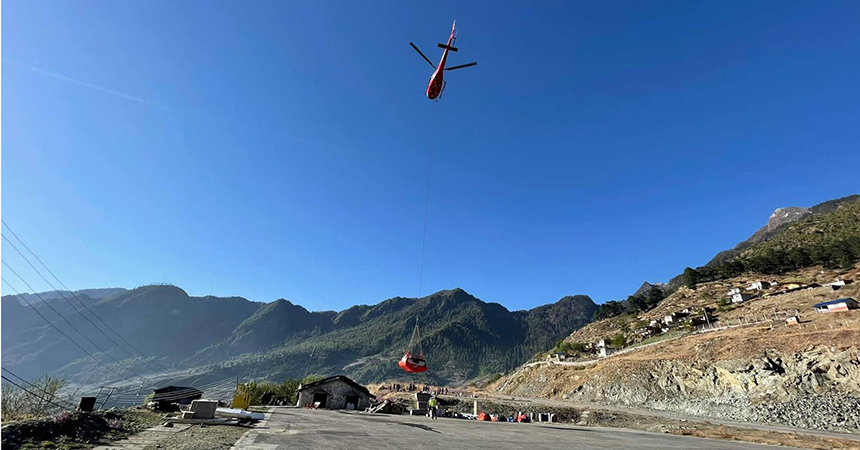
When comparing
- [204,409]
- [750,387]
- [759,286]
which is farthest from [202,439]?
[759,286]

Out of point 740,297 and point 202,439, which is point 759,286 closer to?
point 740,297

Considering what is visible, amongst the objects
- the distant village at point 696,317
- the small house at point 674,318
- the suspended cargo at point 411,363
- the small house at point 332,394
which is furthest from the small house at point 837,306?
the small house at point 332,394

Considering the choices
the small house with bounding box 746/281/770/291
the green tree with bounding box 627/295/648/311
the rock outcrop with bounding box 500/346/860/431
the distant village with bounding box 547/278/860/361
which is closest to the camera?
the rock outcrop with bounding box 500/346/860/431

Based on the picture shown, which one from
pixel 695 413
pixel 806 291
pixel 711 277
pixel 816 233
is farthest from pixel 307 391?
pixel 816 233

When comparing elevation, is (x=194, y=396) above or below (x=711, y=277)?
below

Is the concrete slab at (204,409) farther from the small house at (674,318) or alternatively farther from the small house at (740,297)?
the small house at (740,297)

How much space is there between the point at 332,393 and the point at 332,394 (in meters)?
0.13

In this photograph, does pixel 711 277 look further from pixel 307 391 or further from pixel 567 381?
pixel 307 391

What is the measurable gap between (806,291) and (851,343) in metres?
49.5

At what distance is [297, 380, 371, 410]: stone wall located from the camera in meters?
48.6

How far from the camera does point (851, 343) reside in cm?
3641

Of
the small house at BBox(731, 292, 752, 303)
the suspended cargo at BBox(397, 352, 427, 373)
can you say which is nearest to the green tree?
the small house at BBox(731, 292, 752, 303)

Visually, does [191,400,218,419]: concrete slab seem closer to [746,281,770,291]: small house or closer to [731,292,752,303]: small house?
[731,292,752,303]: small house

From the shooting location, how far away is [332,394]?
4931 centimetres
